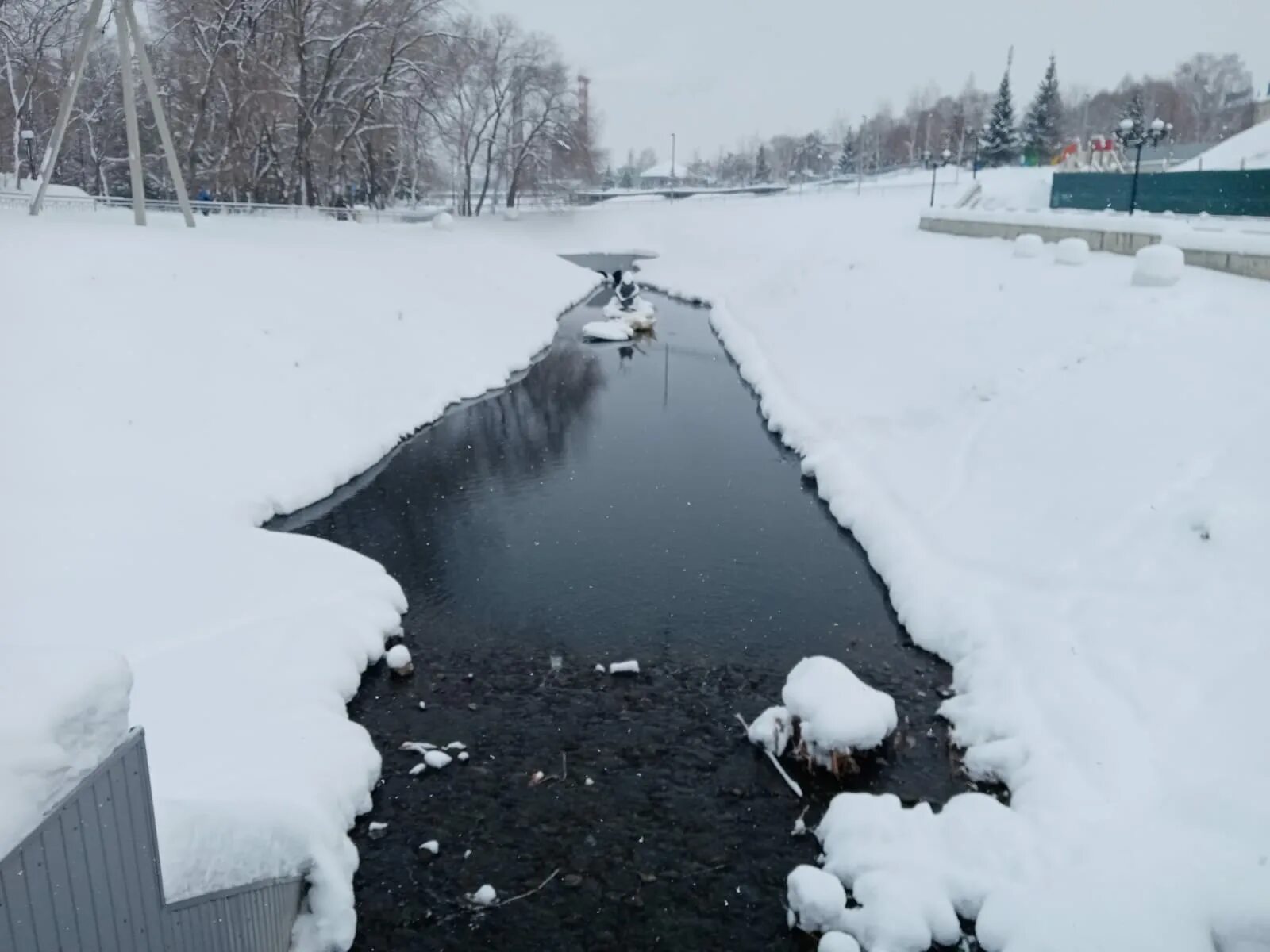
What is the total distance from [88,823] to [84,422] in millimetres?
12348

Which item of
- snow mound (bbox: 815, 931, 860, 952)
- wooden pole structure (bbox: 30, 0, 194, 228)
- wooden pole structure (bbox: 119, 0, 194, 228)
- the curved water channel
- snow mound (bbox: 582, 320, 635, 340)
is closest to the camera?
snow mound (bbox: 815, 931, 860, 952)

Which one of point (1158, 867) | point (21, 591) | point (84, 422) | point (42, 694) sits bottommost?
point (1158, 867)

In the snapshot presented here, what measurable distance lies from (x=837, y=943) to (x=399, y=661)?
232 inches

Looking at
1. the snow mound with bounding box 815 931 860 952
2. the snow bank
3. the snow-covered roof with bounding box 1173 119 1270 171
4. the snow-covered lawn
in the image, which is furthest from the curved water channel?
the snow-covered roof with bounding box 1173 119 1270 171

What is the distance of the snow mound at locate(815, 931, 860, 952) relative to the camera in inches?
266

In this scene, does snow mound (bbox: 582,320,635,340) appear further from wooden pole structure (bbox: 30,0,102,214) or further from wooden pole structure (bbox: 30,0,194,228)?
wooden pole structure (bbox: 30,0,102,214)

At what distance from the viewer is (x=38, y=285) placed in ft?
53.8

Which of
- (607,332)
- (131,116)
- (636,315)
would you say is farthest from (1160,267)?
(131,116)

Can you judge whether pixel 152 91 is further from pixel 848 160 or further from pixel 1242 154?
pixel 848 160

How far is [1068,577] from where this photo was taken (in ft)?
37.2

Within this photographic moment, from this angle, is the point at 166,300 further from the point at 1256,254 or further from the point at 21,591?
the point at 1256,254

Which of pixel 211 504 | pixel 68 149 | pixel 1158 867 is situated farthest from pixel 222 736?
pixel 68 149

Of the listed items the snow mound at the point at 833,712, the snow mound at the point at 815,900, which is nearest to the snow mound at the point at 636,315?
the snow mound at the point at 833,712

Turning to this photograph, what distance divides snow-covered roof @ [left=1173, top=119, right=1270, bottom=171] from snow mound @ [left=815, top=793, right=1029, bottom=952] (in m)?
42.0
